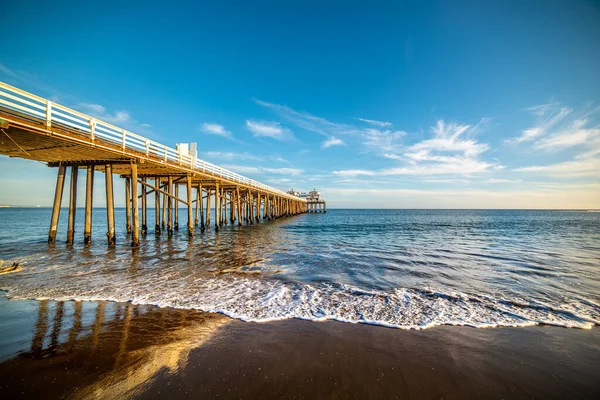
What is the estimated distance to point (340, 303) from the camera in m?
6.00

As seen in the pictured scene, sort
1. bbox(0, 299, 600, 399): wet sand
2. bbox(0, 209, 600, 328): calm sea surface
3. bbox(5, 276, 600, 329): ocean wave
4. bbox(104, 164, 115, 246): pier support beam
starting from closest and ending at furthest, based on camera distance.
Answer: bbox(0, 299, 600, 399): wet sand, bbox(5, 276, 600, 329): ocean wave, bbox(0, 209, 600, 328): calm sea surface, bbox(104, 164, 115, 246): pier support beam

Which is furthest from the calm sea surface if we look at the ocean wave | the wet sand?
the wet sand

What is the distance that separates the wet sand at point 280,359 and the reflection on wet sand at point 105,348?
0.02 meters

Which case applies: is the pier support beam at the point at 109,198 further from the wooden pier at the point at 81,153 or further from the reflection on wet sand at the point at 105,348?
the reflection on wet sand at the point at 105,348

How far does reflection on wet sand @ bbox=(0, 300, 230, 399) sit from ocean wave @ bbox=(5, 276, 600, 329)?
0.65 m

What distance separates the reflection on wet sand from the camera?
3.03 metres

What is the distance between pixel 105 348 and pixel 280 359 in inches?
105

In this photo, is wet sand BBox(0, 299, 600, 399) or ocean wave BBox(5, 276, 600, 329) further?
ocean wave BBox(5, 276, 600, 329)

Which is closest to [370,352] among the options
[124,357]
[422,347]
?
[422,347]

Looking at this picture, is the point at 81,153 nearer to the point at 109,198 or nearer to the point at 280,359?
the point at 109,198

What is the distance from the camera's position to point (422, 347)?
3.98 meters

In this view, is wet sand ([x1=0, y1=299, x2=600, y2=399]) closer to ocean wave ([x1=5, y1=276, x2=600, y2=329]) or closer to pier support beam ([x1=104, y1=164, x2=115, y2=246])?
ocean wave ([x1=5, y1=276, x2=600, y2=329])

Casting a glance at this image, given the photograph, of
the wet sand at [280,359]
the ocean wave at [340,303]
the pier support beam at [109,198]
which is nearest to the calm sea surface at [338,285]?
the ocean wave at [340,303]

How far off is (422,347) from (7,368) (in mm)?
5794
